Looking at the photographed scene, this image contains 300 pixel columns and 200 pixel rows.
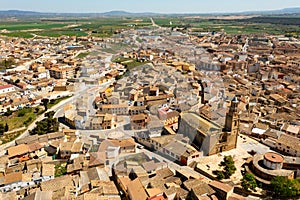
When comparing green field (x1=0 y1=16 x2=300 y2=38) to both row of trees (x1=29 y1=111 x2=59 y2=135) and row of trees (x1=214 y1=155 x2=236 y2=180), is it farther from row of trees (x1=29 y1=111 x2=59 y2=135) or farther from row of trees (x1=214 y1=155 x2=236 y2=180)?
row of trees (x1=214 y1=155 x2=236 y2=180)

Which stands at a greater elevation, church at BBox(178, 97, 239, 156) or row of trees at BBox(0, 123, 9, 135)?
church at BBox(178, 97, 239, 156)

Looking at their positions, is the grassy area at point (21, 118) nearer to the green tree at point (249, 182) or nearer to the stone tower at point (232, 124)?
the stone tower at point (232, 124)

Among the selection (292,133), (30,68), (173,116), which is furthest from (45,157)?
(30,68)

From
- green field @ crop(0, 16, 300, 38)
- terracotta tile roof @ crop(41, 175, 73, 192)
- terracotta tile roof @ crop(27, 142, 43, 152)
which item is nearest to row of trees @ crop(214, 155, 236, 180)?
terracotta tile roof @ crop(41, 175, 73, 192)

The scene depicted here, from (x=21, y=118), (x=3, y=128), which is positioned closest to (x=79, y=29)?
(x=21, y=118)

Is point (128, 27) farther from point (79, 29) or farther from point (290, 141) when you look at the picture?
point (290, 141)

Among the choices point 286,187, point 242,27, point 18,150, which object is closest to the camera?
point 286,187

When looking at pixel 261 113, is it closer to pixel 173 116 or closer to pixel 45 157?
pixel 173 116
